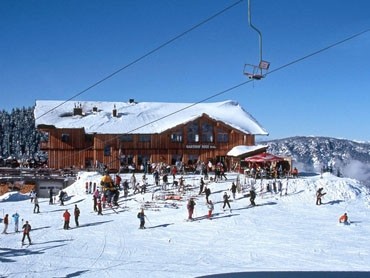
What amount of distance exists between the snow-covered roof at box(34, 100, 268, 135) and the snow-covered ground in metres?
12.5

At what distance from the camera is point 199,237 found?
26.0 metres

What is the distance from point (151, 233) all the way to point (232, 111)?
31874 millimetres

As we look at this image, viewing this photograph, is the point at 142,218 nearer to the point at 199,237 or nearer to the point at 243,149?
the point at 199,237

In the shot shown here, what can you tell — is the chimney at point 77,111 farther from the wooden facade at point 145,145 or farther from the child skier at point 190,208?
the child skier at point 190,208

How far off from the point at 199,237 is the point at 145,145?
24.1 m

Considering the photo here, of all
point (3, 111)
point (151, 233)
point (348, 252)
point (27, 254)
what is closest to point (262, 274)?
point (348, 252)

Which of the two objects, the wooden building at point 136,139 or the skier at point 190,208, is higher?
the wooden building at point 136,139

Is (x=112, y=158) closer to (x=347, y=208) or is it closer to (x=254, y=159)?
(x=254, y=159)

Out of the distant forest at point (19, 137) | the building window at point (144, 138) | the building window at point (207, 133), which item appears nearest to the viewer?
the building window at point (144, 138)

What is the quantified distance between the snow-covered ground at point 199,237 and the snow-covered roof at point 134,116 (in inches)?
490

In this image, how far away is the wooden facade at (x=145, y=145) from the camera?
4891 cm

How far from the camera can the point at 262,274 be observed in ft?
65.0

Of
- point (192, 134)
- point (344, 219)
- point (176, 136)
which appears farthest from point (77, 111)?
point (344, 219)

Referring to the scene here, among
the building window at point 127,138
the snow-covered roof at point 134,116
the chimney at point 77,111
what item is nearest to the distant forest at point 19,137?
the snow-covered roof at point 134,116
